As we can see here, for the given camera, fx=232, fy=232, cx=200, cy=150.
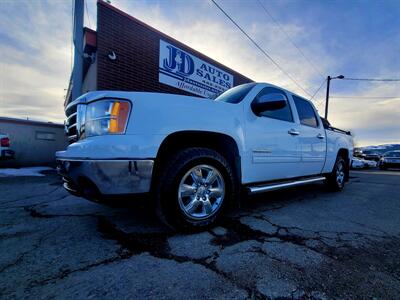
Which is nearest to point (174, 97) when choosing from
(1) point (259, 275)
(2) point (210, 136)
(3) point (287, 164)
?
(2) point (210, 136)

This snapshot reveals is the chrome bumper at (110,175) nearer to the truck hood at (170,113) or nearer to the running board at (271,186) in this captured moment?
the truck hood at (170,113)

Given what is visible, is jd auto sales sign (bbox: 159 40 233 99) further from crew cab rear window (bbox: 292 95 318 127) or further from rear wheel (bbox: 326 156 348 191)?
rear wheel (bbox: 326 156 348 191)

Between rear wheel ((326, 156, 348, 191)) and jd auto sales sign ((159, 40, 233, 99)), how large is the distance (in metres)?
4.61

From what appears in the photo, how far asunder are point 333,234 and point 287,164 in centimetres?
127

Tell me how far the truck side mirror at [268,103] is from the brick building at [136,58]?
3.58 meters

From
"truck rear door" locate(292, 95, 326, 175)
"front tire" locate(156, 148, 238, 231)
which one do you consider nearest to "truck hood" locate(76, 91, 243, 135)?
"front tire" locate(156, 148, 238, 231)

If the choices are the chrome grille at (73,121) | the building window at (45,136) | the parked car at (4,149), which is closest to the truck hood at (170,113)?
the chrome grille at (73,121)

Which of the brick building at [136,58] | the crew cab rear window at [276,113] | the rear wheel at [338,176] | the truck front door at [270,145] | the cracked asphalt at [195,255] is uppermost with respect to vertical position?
the brick building at [136,58]

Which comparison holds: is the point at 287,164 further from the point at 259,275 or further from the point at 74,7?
the point at 74,7

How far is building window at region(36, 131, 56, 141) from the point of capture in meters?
9.74

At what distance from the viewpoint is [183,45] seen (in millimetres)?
8508

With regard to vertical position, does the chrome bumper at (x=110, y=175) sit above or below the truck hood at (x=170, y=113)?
below

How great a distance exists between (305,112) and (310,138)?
20.5 inches

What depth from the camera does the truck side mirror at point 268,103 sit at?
3.03m
